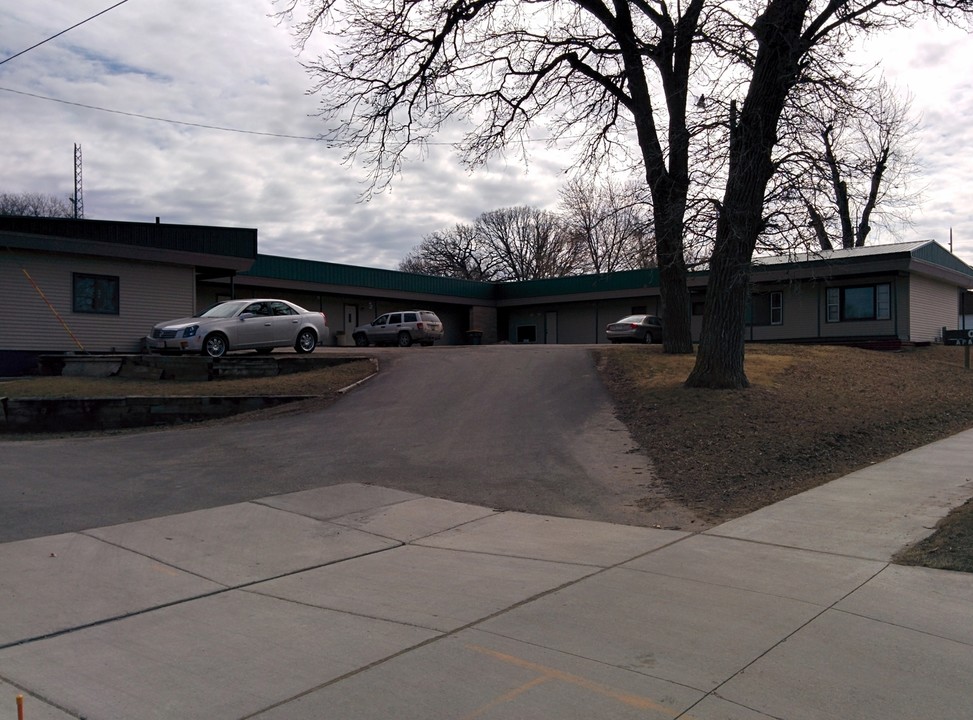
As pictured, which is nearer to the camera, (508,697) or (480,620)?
(508,697)

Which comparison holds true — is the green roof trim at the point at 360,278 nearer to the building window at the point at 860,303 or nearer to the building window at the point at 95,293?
the building window at the point at 95,293

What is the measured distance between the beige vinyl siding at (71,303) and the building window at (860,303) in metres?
24.4

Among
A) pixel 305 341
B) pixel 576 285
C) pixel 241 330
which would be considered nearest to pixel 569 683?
pixel 241 330

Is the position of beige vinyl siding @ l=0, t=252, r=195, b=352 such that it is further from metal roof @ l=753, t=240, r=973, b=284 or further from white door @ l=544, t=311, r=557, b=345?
white door @ l=544, t=311, r=557, b=345

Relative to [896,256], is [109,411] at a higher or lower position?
lower

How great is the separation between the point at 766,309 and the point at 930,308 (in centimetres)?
629

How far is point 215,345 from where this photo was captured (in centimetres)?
2067

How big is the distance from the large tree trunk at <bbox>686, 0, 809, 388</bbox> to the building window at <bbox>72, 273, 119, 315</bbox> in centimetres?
1711

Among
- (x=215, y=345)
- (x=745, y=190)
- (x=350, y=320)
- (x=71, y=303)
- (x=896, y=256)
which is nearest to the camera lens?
(x=745, y=190)

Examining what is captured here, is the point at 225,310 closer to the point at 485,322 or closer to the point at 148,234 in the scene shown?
the point at 148,234

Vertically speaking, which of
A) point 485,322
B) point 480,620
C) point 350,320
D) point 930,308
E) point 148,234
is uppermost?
point 148,234

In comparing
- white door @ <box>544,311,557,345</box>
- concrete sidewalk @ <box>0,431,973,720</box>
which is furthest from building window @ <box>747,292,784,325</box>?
concrete sidewalk @ <box>0,431,973,720</box>

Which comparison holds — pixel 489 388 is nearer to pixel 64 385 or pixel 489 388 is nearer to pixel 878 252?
pixel 64 385

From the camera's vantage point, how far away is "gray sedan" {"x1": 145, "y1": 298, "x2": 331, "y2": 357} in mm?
A: 20359
